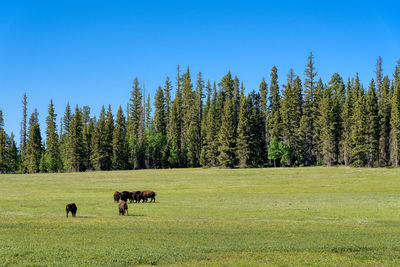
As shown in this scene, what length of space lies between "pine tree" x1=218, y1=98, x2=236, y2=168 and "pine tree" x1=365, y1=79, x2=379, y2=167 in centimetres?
3018

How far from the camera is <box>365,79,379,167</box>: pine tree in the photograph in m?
80.2

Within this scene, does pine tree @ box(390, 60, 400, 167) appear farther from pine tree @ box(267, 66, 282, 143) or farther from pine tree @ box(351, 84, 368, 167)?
pine tree @ box(267, 66, 282, 143)

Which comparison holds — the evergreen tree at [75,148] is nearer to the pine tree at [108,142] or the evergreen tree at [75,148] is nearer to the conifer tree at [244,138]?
the pine tree at [108,142]

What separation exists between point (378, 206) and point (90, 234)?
24.3 metres

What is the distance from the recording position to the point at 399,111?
8144 cm

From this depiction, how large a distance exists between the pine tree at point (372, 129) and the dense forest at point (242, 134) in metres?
0.20

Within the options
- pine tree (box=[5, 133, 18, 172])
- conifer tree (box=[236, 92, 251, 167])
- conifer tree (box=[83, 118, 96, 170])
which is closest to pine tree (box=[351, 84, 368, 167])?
conifer tree (box=[236, 92, 251, 167])

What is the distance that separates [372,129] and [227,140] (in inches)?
1276

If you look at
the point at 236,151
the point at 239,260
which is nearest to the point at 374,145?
the point at 236,151

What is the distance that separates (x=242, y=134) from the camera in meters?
92.6

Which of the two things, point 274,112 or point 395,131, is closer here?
point 395,131

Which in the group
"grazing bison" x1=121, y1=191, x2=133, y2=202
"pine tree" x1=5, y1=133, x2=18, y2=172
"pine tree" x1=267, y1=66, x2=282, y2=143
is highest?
"pine tree" x1=267, y1=66, x2=282, y2=143

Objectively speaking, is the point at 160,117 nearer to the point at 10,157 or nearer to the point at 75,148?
the point at 75,148

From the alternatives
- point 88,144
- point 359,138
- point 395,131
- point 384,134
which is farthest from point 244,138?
point 88,144
